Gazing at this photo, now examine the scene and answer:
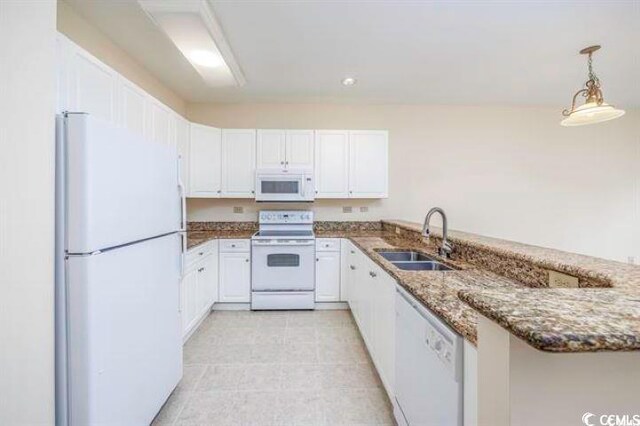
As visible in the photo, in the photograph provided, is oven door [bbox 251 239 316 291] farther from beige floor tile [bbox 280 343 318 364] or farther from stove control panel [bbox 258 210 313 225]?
beige floor tile [bbox 280 343 318 364]

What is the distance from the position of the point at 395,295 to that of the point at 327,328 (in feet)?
5.49

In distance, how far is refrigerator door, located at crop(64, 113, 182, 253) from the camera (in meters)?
1.31

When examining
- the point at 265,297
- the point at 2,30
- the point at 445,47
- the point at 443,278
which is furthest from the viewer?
the point at 265,297

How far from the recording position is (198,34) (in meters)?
2.29

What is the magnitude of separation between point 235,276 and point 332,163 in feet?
5.95

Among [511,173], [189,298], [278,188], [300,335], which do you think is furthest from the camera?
[511,173]

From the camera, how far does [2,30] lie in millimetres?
1012

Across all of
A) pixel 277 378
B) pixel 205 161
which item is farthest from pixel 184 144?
pixel 277 378

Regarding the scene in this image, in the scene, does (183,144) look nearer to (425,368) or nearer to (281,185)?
(281,185)

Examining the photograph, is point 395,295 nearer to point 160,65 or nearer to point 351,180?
point 351,180

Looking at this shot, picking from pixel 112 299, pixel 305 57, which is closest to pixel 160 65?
pixel 305 57

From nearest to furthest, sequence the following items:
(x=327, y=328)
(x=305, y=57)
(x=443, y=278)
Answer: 1. (x=443, y=278)
2. (x=305, y=57)
3. (x=327, y=328)

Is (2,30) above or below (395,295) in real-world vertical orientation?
above

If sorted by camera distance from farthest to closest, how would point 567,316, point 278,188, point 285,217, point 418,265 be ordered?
point 285,217
point 278,188
point 418,265
point 567,316
